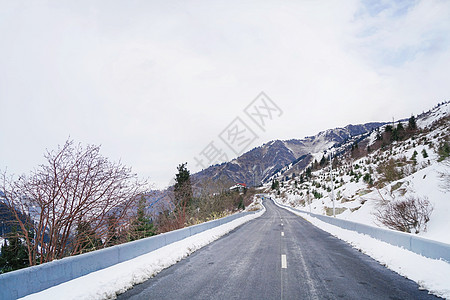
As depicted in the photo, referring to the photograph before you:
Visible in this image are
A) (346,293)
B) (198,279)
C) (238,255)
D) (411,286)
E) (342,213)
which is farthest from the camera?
(342,213)

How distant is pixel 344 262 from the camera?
902 cm

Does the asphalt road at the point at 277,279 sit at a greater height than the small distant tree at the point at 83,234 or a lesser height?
lesser

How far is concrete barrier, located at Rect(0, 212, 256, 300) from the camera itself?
15.5ft

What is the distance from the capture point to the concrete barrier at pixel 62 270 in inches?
186

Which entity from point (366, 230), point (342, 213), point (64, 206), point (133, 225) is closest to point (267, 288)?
point (133, 225)

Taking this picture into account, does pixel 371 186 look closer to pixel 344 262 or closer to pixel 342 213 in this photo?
pixel 342 213

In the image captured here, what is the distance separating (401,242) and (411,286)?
3.66m

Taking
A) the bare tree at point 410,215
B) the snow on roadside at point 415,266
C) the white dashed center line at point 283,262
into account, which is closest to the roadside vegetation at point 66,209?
the white dashed center line at point 283,262

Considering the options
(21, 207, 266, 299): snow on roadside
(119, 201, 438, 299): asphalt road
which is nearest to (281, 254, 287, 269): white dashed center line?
(119, 201, 438, 299): asphalt road

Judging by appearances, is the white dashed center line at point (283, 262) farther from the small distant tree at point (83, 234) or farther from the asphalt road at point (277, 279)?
the small distant tree at point (83, 234)

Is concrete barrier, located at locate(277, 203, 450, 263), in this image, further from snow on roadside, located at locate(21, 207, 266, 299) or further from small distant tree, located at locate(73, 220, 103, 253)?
small distant tree, located at locate(73, 220, 103, 253)

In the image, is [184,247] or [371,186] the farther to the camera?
[371,186]

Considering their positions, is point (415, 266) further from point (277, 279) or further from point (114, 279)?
point (114, 279)

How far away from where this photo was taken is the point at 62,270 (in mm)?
5848
